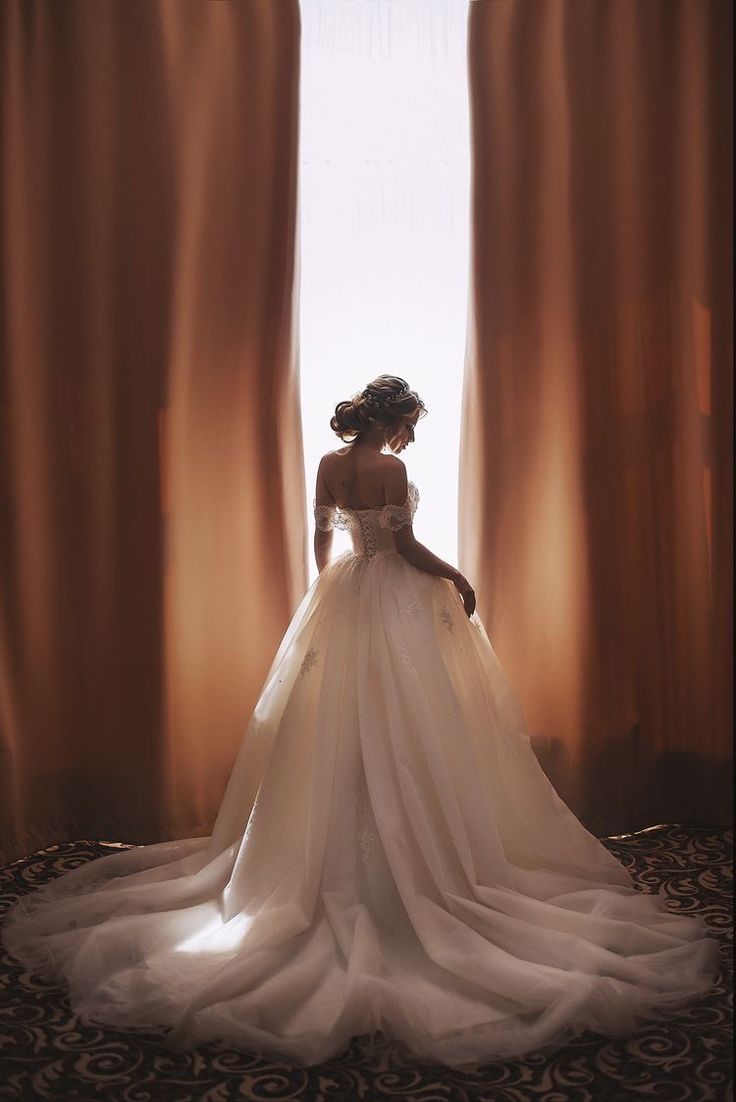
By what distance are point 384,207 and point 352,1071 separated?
110 inches

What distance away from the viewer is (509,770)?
120 inches

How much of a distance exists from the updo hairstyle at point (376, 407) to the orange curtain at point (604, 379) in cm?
65

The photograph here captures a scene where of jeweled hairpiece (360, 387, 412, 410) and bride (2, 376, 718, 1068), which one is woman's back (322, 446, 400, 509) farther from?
jeweled hairpiece (360, 387, 412, 410)

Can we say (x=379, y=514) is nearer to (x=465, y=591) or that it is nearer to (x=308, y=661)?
(x=465, y=591)

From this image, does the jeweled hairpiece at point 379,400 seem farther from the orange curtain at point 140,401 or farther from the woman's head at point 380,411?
the orange curtain at point 140,401

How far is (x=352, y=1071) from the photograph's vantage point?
7.06 feet

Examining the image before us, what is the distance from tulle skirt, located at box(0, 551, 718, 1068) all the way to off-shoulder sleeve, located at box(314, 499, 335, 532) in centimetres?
14

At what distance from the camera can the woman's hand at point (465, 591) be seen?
Answer: 3.06m

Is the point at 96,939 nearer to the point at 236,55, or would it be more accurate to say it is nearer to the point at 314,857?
the point at 314,857

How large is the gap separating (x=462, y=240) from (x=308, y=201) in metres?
0.57

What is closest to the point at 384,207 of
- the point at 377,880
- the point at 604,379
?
the point at 604,379

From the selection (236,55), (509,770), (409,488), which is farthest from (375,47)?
(509,770)

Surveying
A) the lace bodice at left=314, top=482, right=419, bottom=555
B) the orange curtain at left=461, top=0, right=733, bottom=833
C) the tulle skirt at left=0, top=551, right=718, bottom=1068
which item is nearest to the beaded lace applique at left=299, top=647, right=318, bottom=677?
the tulle skirt at left=0, top=551, right=718, bottom=1068

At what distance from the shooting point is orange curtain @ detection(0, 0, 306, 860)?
3486 millimetres
